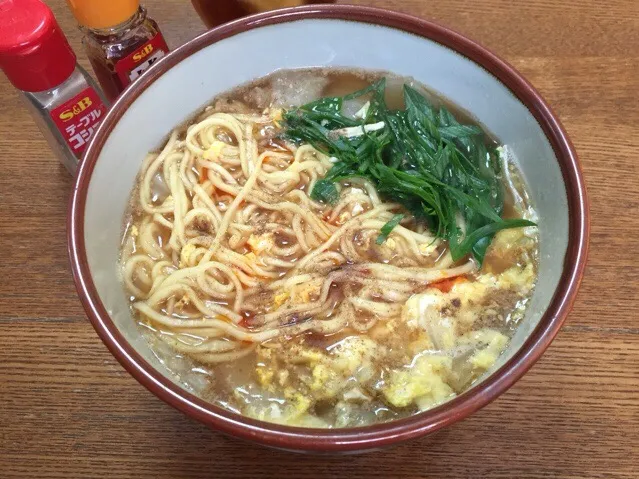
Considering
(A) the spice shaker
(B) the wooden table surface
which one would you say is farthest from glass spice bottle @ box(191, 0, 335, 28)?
(B) the wooden table surface

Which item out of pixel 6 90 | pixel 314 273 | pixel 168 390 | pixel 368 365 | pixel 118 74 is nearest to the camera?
pixel 168 390

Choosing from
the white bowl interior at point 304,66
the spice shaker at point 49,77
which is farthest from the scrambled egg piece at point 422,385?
the spice shaker at point 49,77

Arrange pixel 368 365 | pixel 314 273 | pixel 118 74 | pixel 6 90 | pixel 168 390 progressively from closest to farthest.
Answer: pixel 168 390
pixel 368 365
pixel 314 273
pixel 118 74
pixel 6 90

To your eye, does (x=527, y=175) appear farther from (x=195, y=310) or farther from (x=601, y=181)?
(x=195, y=310)

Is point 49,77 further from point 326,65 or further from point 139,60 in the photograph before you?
point 326,65

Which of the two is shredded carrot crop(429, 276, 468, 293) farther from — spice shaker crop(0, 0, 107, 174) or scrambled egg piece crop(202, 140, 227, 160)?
spice shaker crop(0, 0, 107, 174)

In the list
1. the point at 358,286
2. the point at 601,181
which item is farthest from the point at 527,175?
the point at 358,286

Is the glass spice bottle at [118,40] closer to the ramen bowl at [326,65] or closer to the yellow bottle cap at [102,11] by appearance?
the yellow bottle cap at [102,11]
